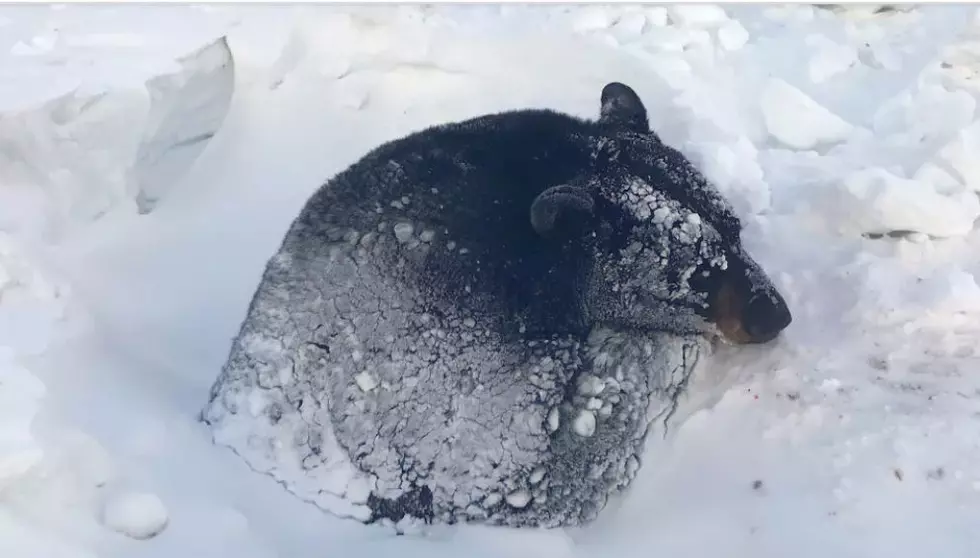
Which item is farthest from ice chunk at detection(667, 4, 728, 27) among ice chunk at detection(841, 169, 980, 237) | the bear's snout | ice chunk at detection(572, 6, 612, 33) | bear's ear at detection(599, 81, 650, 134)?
the bear's snout

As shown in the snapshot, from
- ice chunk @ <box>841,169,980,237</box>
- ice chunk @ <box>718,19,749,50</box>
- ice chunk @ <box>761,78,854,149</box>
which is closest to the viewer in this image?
A: ice chunk @ <box>841,169,980,237</box>

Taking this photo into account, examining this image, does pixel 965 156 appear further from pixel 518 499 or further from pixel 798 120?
pixel 518 499

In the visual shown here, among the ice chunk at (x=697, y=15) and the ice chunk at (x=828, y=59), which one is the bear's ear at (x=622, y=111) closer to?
the ice chunk at (x=828, y=59)

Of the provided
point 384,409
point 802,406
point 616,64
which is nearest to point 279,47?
point 616,64

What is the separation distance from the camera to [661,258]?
10.6ft

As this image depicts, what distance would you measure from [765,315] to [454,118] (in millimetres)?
2223

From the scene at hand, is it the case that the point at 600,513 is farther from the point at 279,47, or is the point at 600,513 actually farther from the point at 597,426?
the point at 279,47

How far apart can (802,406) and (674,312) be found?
57cm

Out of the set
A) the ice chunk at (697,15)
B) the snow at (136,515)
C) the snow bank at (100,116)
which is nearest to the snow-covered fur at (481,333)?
the snow at (136,515)

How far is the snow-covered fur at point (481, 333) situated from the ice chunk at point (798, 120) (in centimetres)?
133

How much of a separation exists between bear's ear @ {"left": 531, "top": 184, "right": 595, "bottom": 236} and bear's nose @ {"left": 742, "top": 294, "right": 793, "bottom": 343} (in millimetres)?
704

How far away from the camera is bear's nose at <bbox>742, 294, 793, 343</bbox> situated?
3.21m

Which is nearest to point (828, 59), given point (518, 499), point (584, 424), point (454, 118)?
point (454, 118)

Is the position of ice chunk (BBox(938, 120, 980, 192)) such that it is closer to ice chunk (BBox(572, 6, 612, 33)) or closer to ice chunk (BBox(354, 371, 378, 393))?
ice chunk (BBox(572, 6, 612, 33))
